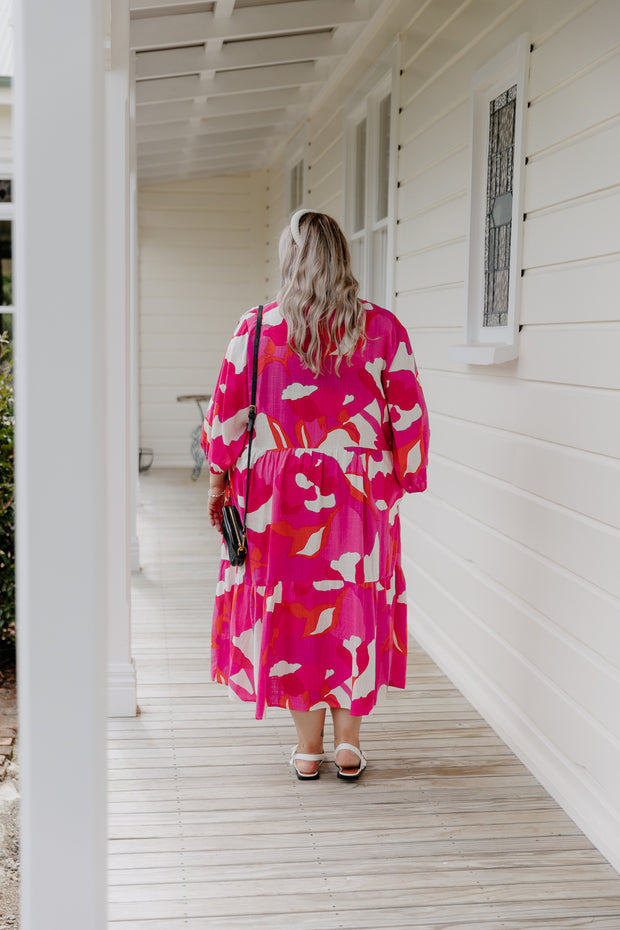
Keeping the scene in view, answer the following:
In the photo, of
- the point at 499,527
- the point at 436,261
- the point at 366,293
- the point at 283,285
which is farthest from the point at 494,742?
the point at 366,293

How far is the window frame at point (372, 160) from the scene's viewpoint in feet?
15.8

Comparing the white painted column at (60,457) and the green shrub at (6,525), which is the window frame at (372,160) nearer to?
the green shrub at (6,525)

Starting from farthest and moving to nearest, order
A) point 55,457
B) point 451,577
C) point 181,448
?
point 181,448
point 451,577
point 55,457

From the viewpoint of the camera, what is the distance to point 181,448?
33.6 feet

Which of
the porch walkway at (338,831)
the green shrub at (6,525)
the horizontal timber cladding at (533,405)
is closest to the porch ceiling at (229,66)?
the horizontal timber cladding at (533,405)

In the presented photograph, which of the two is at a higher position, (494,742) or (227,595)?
(227,595)

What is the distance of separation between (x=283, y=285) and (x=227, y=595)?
0.93m

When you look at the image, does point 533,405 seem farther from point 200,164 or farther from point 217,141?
point 200,164

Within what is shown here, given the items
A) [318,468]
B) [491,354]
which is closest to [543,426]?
[491,354]

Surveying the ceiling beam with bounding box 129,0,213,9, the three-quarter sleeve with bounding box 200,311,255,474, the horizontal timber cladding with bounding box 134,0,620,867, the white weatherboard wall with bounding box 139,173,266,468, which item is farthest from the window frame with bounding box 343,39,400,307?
the white weatherboard wall with bounding box 139,173,266,468

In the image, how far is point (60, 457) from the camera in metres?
1.37

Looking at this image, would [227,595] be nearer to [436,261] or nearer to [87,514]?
[87,514]

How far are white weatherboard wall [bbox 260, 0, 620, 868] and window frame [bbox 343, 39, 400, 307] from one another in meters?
0.34

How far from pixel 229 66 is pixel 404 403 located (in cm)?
338
